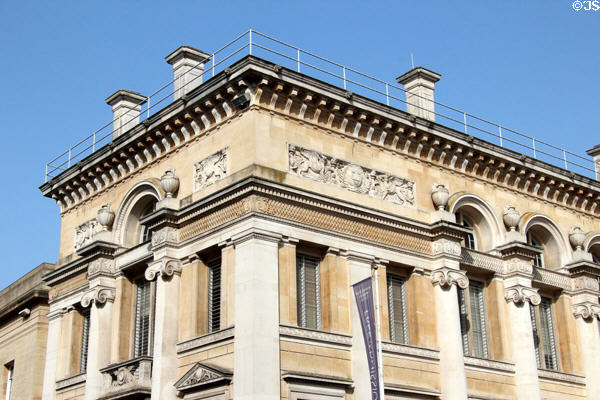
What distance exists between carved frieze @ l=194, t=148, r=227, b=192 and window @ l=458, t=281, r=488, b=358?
9013 millimetres

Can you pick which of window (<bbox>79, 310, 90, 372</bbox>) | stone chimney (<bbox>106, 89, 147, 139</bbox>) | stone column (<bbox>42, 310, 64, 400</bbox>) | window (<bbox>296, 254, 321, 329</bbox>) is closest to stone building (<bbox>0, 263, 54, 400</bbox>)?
stone column (<bbox>42, 310, 64, 400</bbox>)

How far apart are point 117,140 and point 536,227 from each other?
15.2 metres

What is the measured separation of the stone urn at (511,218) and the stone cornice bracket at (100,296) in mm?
13332

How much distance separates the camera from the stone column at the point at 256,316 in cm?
2244

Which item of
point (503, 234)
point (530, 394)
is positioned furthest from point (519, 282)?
point (530, 394)

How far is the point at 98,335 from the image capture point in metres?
28.6

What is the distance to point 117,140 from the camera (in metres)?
29.8

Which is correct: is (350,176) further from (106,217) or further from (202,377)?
(106,217)

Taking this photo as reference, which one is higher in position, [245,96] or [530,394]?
[245,96]

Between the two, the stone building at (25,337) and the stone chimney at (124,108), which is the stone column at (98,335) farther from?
the stone chimney at (124,108)

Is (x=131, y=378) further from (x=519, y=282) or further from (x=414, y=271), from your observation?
(x=519, y=282)

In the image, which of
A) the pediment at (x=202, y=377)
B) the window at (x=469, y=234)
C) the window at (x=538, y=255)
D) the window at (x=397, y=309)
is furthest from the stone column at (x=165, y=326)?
the window at (x=538, y=255)

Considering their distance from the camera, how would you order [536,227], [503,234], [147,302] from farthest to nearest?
1. [536,227]
2. [503,234]
3. [147,302]

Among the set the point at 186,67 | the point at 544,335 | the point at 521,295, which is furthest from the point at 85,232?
the point at 544,335
